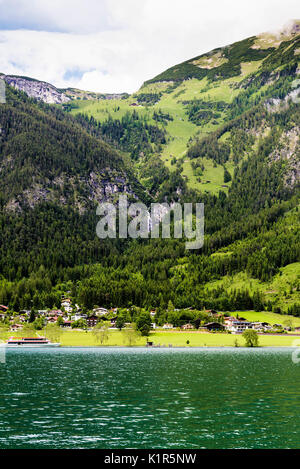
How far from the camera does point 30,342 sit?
195500 millimetres

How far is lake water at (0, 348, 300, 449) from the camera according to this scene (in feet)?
154

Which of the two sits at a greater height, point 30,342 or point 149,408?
point 149,408

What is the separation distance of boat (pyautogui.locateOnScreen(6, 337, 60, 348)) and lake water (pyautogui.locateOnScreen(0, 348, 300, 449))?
9123 centimetres

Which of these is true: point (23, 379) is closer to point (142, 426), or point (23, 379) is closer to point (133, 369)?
point (133, 369)

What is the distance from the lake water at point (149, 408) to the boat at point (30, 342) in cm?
9123

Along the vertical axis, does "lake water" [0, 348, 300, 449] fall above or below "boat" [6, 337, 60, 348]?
above

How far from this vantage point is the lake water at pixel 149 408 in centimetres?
4706

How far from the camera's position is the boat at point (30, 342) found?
192m

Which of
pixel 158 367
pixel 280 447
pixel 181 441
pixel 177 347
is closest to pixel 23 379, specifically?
pixel 158 367

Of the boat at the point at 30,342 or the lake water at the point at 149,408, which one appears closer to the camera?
the lake water at the point at 149,408

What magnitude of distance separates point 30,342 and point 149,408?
474 feet

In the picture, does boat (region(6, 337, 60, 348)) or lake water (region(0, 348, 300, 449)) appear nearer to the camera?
lake water (region(0, 348, 300, 449))

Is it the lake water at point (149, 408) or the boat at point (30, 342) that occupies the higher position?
the lake water at point (149, 408)

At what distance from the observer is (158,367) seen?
10900cm
